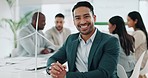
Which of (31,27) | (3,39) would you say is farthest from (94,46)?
(3,39)

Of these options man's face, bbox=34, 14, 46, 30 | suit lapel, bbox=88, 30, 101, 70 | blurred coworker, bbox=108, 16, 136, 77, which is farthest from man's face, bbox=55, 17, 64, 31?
suit lapel, bbox=88, 30, 101, 70

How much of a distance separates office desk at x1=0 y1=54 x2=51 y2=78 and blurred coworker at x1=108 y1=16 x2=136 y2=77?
76cm

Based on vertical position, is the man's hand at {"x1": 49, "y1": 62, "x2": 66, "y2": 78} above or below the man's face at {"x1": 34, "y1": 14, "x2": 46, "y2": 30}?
below

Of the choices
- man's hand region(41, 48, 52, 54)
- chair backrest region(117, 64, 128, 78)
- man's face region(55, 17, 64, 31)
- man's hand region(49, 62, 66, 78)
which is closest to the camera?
man's hand region(49, 62, 66, 78)

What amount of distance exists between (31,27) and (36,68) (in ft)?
1.34

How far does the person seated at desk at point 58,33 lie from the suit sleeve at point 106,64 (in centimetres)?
93

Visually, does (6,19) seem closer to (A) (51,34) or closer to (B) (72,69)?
(A) (51,34)

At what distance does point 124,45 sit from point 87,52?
0.82 m

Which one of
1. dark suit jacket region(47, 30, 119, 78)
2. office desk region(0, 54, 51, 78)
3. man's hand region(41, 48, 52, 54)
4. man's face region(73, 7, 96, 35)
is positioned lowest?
office desk region(0, 54, 51, 78)

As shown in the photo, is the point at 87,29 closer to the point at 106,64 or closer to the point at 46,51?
the point at 106,64

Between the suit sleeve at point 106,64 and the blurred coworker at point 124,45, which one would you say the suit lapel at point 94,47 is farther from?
the blurred coworker at point 124,45

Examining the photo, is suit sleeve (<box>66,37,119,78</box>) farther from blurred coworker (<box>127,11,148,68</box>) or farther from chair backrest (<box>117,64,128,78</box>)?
blurred coworker (<box>127,11,148,68</box>)

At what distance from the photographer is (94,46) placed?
127 cm

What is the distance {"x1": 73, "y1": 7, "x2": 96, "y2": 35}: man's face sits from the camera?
50.6 inches
